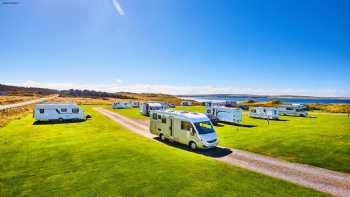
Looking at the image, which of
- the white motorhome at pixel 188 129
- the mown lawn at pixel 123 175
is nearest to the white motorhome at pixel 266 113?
the white motorhome at pixel 188 129

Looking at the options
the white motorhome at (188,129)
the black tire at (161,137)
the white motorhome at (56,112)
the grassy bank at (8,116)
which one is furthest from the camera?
the white motorhome at (56,112)

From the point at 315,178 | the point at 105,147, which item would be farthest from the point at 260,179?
the point at 105,147

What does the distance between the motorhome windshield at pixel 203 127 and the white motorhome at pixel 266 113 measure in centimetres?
2588

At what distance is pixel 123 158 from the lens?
43.0 ft

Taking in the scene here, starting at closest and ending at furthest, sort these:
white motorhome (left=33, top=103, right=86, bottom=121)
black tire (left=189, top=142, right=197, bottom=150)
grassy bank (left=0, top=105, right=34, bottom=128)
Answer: black tire (left=189, top=142, right=197, bottom=150)
grassy bank (left=0, top=105, right=34, bottom=128)
white motorhome (left=33, top=103, right=86, bottom=121)

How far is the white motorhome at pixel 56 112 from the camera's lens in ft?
104

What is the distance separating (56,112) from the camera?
32844mm

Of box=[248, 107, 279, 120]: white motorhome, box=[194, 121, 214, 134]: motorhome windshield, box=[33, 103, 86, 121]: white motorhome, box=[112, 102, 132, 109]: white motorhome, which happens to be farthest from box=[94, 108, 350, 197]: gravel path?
box=[112, 102, 132, 109]: white motorhome

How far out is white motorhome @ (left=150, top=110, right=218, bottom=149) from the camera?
54.2ft

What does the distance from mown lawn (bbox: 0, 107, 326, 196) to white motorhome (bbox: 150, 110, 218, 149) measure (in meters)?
2.99

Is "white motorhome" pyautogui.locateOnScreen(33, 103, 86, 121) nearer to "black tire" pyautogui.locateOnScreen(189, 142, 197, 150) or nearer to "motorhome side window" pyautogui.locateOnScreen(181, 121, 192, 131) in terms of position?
"motorhome side window" pyautogui.locateOnScreen(181, 121, 192, 131)

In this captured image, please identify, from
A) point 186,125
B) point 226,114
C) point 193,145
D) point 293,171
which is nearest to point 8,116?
point 186,125

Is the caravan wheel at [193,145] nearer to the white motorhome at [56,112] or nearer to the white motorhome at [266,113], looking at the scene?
the white motorhome at [56,112]

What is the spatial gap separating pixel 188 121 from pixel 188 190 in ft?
28.1
